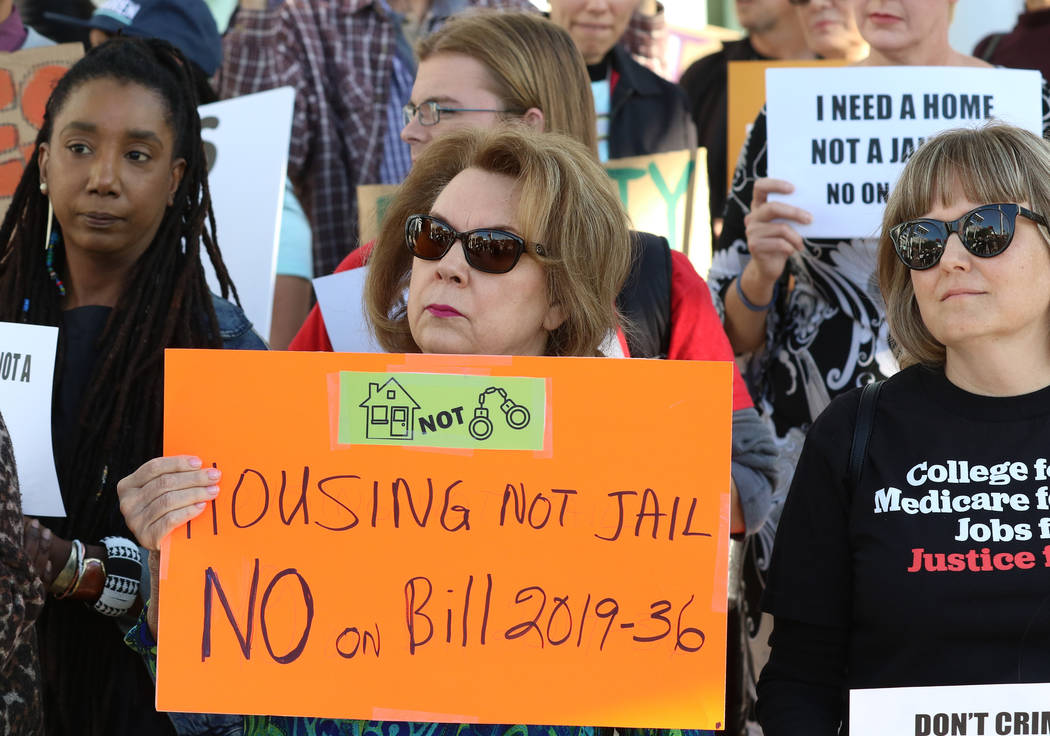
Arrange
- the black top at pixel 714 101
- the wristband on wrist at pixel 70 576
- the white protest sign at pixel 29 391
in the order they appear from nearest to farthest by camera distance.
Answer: the wristband on wrist at pixel 70 576
the white protest sign at pixel 29 391
the black top at pixel 714 101

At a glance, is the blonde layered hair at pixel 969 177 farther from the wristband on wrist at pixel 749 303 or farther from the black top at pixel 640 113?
the black top at pixel 640 113

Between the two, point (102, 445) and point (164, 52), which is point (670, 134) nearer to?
point (164, 52)

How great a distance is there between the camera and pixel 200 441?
2.00 metres

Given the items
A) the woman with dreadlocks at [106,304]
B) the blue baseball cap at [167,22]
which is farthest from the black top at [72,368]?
the blue baseball cap at [167,22]

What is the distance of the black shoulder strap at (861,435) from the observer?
213 cm

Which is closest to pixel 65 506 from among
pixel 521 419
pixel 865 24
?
pixel 521 419

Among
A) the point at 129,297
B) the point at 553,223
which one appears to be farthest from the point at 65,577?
the point at 553,223

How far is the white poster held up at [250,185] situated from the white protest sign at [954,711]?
7.02 feet

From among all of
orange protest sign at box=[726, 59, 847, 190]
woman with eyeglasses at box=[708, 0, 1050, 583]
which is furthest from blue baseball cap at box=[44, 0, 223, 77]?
woman with eyeglasses at box=[708, 0, 1050, 583]

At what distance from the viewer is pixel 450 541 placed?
1.98m

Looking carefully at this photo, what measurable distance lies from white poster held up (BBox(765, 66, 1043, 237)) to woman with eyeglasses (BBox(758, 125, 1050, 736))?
1068 mm

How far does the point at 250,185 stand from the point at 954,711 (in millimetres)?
2566

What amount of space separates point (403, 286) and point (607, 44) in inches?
92.4

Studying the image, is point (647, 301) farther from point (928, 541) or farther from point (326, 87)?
point (326, 87)
